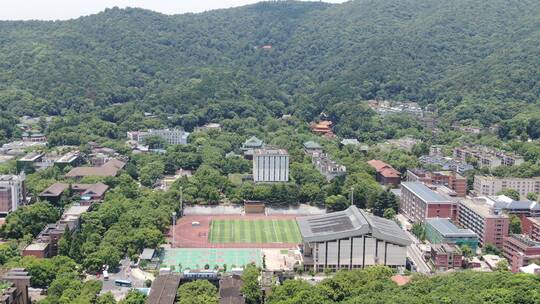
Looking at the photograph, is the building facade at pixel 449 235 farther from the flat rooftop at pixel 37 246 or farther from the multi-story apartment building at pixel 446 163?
the flat rooftop at pixel 37 246

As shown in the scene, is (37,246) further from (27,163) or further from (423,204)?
(423,204)

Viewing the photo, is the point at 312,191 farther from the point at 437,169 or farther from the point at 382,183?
the point at 437,169

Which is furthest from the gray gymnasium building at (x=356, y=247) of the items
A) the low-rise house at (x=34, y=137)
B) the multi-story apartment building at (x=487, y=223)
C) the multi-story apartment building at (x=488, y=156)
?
the low-rise house at (x=34, y=137)

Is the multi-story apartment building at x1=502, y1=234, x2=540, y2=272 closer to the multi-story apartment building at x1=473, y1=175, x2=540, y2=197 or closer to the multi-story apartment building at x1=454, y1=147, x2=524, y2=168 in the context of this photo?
the multi-story apartment building at x1=473, y1=175, x2=540, y2=197

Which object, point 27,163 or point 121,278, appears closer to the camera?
point 121,278

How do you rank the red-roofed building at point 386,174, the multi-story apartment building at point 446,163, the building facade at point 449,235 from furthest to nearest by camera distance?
the multi-story apartment building at point 446,163 < the red-roofed building at point 386,174 < the building facade at point 449,235

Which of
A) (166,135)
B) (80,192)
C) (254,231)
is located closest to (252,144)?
(166,135)

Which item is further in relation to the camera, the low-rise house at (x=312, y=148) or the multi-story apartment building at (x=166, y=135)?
the multi-story apartment building at (x=166, y=135)
